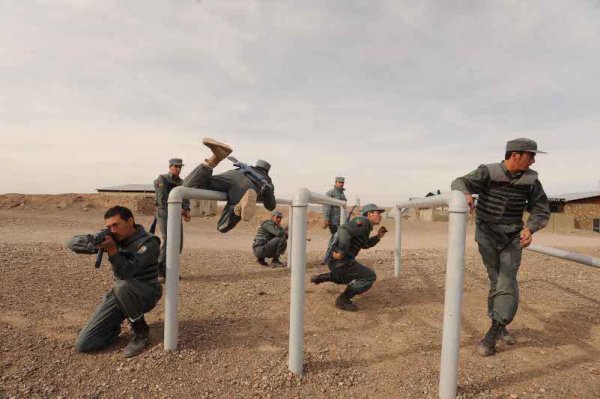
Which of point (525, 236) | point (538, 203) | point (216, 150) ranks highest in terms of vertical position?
point (216, 150)

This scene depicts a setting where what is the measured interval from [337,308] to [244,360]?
126cm

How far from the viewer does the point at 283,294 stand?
153 inches

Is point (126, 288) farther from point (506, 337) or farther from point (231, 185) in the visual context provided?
point (506, 337)

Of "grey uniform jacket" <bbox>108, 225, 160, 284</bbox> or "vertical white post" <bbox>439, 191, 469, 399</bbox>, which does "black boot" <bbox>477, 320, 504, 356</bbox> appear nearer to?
"vertical white post" <bbox>439, 191, 469, 399</bbox>

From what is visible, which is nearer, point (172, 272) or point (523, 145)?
point (172, 272)

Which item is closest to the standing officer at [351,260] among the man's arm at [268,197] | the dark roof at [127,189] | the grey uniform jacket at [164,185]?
the man's arm at [268,197]

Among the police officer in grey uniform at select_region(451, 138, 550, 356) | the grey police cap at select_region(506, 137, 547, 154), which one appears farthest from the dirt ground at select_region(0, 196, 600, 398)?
the grey police cap at select_region(506, 137, 547, 154)

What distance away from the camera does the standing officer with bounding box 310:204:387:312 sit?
3461 millimetres

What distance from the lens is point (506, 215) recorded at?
2.70m

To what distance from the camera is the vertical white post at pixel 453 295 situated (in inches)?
75.7

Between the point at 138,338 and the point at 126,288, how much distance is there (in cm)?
34

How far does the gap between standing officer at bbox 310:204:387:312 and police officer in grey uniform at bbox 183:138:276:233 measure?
77 cm

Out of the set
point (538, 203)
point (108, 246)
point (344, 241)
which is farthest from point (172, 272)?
point (538, 203)

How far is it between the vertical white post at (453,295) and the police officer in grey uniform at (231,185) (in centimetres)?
144
